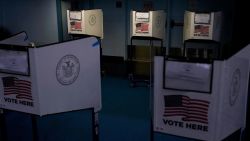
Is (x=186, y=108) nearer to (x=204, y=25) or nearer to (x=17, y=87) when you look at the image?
(x=17, y=87)

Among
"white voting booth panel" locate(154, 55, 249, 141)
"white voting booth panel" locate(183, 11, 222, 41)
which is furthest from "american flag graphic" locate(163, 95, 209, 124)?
"white voting booth panel" locate(183, 11, 222, 41)

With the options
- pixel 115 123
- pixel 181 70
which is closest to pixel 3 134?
pixel 115 123

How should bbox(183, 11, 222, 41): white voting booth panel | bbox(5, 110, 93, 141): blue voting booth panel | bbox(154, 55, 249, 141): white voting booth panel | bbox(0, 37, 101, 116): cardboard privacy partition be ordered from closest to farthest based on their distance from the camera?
1. bbox(154, 55, 249, 141): white voting booth panel
2. bbox(0, 37, 101, 116): cardboard privacy partition
3. bbox(5, 110, 93, 141): blue voting booth panel
4. bbox(183, 11, 222, 41): white voting booth panel

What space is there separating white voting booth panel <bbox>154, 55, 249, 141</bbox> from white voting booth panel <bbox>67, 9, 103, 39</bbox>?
11.2 ft

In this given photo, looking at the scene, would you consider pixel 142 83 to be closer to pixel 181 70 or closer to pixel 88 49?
pixel 88 49

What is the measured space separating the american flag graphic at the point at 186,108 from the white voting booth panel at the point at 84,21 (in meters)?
3.49

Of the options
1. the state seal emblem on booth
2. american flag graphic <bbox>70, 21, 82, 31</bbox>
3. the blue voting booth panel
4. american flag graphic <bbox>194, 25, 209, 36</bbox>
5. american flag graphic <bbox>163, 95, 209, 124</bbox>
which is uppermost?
american flag graphic <bbox>70, 21, 82, 31</bbox>

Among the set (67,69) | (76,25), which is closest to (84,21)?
(76,25)

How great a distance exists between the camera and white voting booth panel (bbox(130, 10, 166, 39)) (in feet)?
18.1

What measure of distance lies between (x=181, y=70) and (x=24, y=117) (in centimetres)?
292

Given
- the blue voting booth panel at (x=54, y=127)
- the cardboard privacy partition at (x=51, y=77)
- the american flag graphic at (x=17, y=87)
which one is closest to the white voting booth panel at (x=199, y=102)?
the cardboard privacy partition at (x=51, y=77)

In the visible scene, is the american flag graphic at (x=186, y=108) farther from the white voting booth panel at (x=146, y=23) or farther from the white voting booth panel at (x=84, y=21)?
the white voting booth panel at (x=84, y=21)

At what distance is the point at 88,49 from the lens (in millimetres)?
3199

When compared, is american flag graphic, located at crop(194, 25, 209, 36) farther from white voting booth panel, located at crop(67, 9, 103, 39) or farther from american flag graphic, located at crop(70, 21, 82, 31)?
american flag graphic, located at crop(70, 21, 82, 31)
